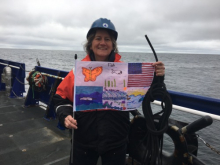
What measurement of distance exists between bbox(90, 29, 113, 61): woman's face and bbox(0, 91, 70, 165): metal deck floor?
2.10 meters

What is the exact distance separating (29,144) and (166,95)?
2.93 metres

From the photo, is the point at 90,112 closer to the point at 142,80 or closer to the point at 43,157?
the point at 142,80

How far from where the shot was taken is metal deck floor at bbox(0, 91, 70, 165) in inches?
127

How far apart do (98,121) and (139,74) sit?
685 millimetres

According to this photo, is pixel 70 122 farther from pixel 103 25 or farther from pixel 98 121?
pixel 103 25

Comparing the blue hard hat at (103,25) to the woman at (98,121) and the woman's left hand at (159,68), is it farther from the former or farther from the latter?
the woman's left hand at (159,68)

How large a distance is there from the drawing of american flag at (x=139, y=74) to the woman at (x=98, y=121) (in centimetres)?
11

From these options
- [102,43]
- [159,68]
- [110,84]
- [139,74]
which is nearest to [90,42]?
[102,43]

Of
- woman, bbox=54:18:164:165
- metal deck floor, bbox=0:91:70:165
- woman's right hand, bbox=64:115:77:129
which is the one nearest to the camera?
woman's right hand, bbox=64:115:77:129

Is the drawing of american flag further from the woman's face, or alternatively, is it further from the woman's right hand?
the woman's right hand

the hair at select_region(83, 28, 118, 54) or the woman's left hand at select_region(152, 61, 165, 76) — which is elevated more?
the hair at select_region(83, 28, 118, 54)

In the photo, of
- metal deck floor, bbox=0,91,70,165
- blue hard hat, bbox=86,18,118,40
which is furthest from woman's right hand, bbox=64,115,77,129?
metal deck floor, bbox=0,91,70,165

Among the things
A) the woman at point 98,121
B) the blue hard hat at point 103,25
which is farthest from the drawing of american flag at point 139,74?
the blue hard hat at point 103,25

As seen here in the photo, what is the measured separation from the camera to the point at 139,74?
213 cm
